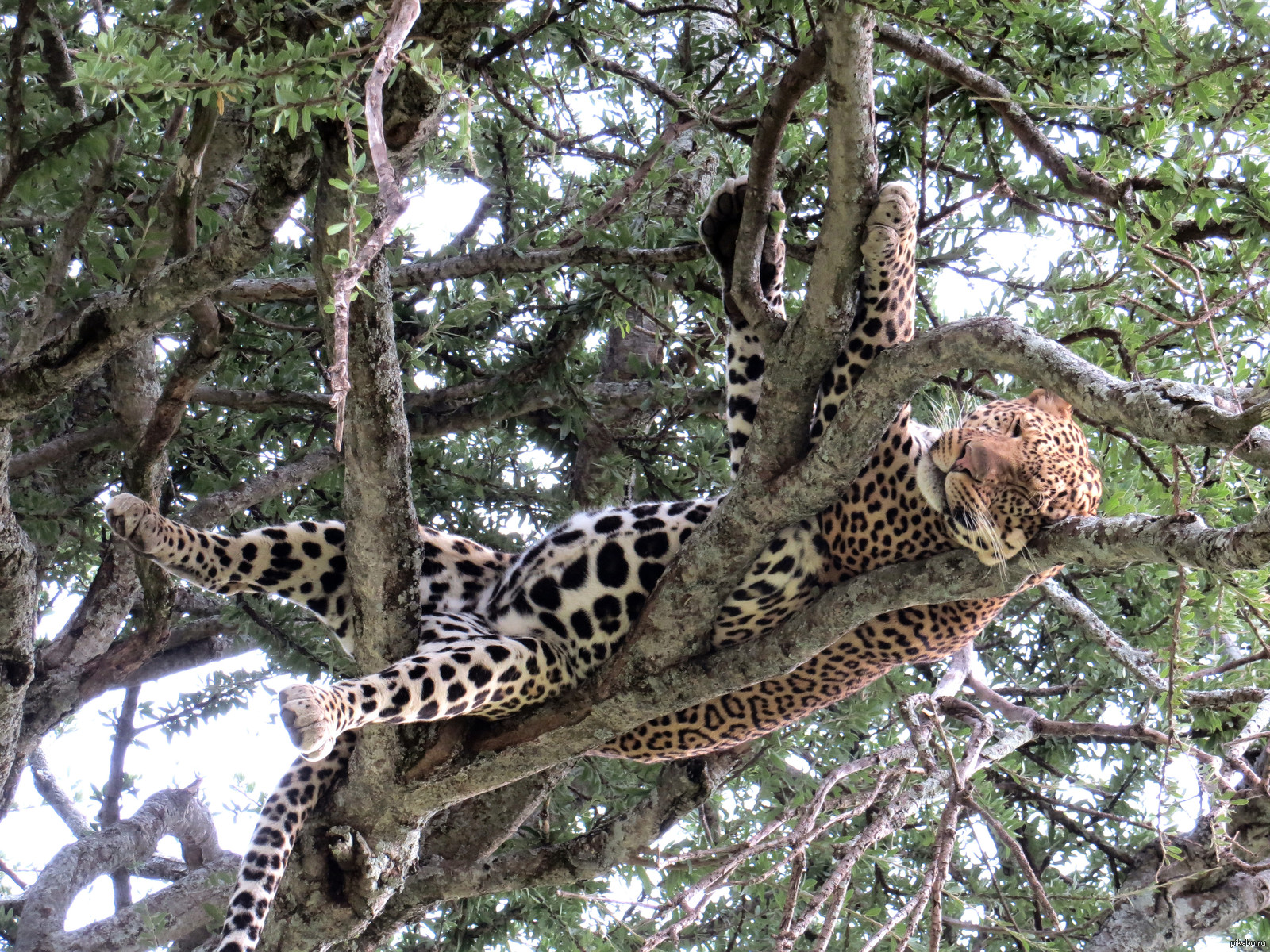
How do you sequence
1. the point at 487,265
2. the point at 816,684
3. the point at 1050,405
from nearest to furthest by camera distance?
the point at 1050,405 → the point at 816,684 → the point at 487,265

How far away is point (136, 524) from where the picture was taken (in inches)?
189

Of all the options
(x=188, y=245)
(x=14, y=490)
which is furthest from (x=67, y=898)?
(x=188, y=245)

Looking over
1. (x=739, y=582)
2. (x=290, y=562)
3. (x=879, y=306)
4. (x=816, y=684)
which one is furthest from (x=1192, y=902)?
(x=290, y=562)

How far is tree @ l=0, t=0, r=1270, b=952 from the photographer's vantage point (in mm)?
3432

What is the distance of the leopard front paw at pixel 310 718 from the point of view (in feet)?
12.3

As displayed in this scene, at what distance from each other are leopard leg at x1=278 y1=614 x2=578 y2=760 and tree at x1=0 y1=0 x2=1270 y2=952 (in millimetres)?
209

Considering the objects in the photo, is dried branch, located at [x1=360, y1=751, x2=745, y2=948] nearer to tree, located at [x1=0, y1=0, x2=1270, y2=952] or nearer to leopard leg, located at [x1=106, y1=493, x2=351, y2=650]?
tree, located at [x1=0, y1=0, x2=1270, y2=952]

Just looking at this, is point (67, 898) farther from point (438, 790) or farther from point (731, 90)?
point (731, 90)

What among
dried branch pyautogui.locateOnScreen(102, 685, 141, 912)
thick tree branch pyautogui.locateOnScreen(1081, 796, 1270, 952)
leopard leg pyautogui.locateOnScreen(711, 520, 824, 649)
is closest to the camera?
leopard leg pyautogui.locateOnScreen(711, 520, 824, 649)

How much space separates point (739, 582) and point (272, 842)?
2241 mm

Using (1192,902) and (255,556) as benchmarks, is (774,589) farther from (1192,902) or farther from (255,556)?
(1192,902)

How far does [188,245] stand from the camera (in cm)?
449

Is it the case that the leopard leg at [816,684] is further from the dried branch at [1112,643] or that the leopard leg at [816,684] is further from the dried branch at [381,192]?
the dried branch at [381,192]

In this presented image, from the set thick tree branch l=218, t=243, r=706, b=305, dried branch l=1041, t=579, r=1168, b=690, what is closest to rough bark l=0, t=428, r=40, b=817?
thick tree branch l=218, t=243, r=706, b=305
